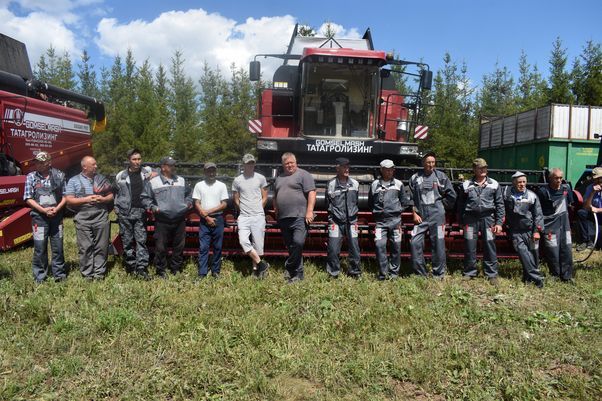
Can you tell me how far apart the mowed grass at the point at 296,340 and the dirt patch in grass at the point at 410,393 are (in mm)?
10

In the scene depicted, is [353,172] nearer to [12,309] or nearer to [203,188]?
[203,188]

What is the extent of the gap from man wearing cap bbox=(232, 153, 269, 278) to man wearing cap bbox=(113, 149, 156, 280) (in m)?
1.18

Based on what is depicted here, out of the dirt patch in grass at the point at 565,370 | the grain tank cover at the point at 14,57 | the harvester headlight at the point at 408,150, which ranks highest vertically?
the grain tank cover at the point at 14,57

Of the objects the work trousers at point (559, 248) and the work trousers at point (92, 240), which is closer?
the work trousers at point (92, 240)

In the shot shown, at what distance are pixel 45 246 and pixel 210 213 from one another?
77.6 inches

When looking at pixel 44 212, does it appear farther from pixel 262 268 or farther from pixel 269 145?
pixel 269 145

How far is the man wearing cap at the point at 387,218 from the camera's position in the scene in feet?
20.0

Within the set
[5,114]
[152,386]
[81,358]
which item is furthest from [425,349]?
[5,114]

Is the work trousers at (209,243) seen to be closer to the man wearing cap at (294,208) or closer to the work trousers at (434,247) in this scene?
the man wearing cap at (294,208)

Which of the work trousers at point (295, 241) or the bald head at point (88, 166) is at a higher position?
the bald head at point (88, 166)

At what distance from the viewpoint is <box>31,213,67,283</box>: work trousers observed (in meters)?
5.72

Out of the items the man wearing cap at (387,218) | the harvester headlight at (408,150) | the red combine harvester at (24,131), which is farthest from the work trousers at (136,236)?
the harvester headlight at (408,150)

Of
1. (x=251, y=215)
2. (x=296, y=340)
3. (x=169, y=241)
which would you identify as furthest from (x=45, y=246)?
(x=296, y=340)

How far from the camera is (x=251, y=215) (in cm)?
608
